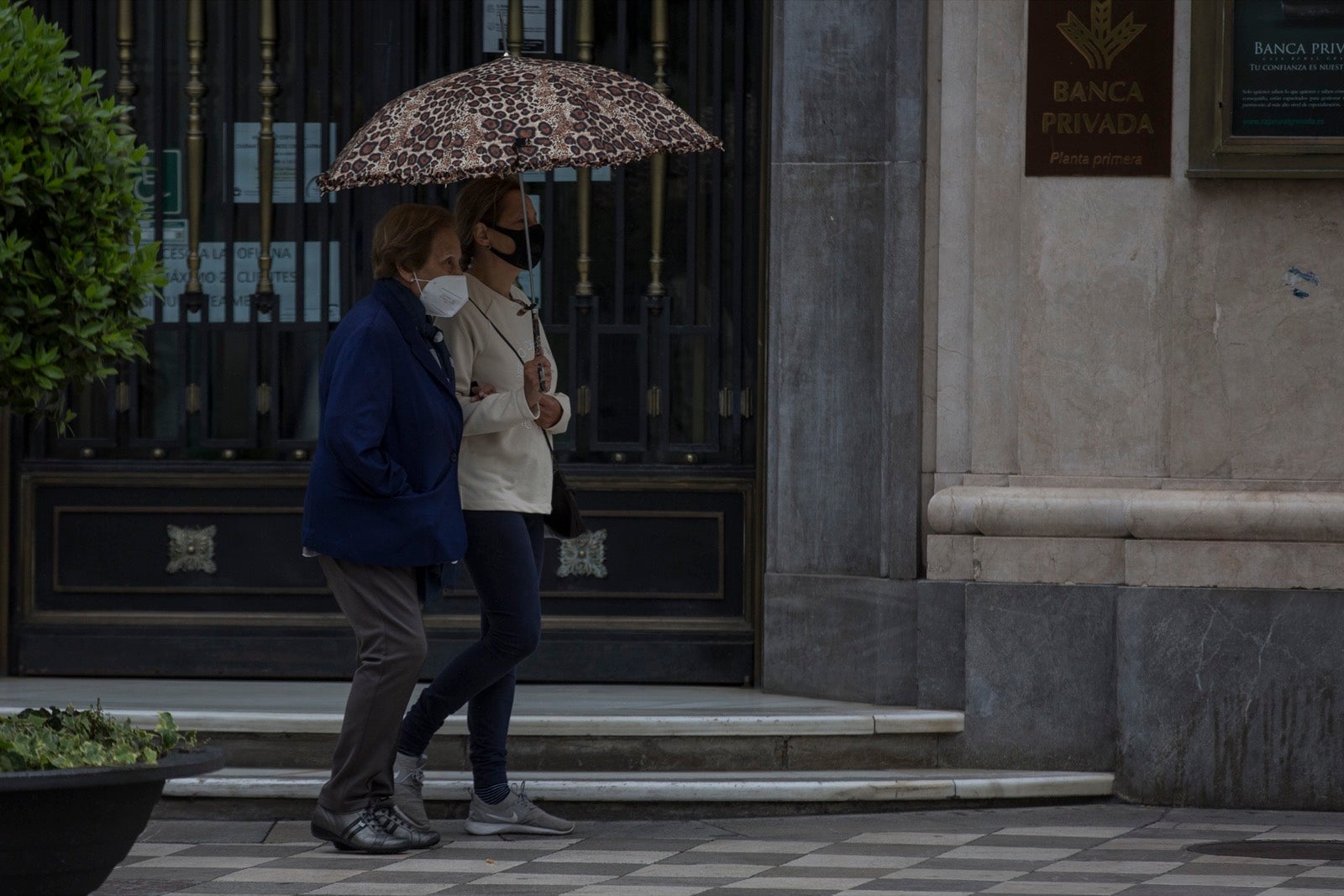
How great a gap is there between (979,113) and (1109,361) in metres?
0.96

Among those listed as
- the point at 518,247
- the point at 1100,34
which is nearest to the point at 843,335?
the point at 1100,34

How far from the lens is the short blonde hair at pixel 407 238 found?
611 centimetres

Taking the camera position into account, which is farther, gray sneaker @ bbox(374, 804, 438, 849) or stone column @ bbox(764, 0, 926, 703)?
stone column @ bbox(764, 0, 926, 703)

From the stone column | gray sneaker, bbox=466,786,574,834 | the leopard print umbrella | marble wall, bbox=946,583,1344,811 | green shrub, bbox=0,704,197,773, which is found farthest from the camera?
the stone column

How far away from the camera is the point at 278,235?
27.7ft

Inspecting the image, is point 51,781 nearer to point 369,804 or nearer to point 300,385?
point 369,804

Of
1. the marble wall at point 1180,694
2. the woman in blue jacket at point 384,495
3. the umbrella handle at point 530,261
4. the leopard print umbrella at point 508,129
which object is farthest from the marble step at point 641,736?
the leopard print umbrella at point 508,129

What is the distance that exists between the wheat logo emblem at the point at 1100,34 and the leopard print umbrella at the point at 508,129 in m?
1.72

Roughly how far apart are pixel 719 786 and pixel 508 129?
7.30ft

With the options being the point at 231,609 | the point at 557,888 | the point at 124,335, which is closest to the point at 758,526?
the point at 231,609

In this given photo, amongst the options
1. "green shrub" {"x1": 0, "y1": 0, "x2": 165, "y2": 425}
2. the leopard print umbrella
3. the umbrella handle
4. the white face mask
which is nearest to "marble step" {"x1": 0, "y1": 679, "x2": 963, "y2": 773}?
the umbrella handle

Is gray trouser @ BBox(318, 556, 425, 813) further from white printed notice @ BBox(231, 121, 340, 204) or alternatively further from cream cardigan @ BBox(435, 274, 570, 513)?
white printed notice @ BBox(231, 121, 340, 204)

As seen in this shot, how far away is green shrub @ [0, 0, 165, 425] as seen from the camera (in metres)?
4.48

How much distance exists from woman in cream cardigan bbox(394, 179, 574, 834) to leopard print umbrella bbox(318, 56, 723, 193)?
0.34 m
